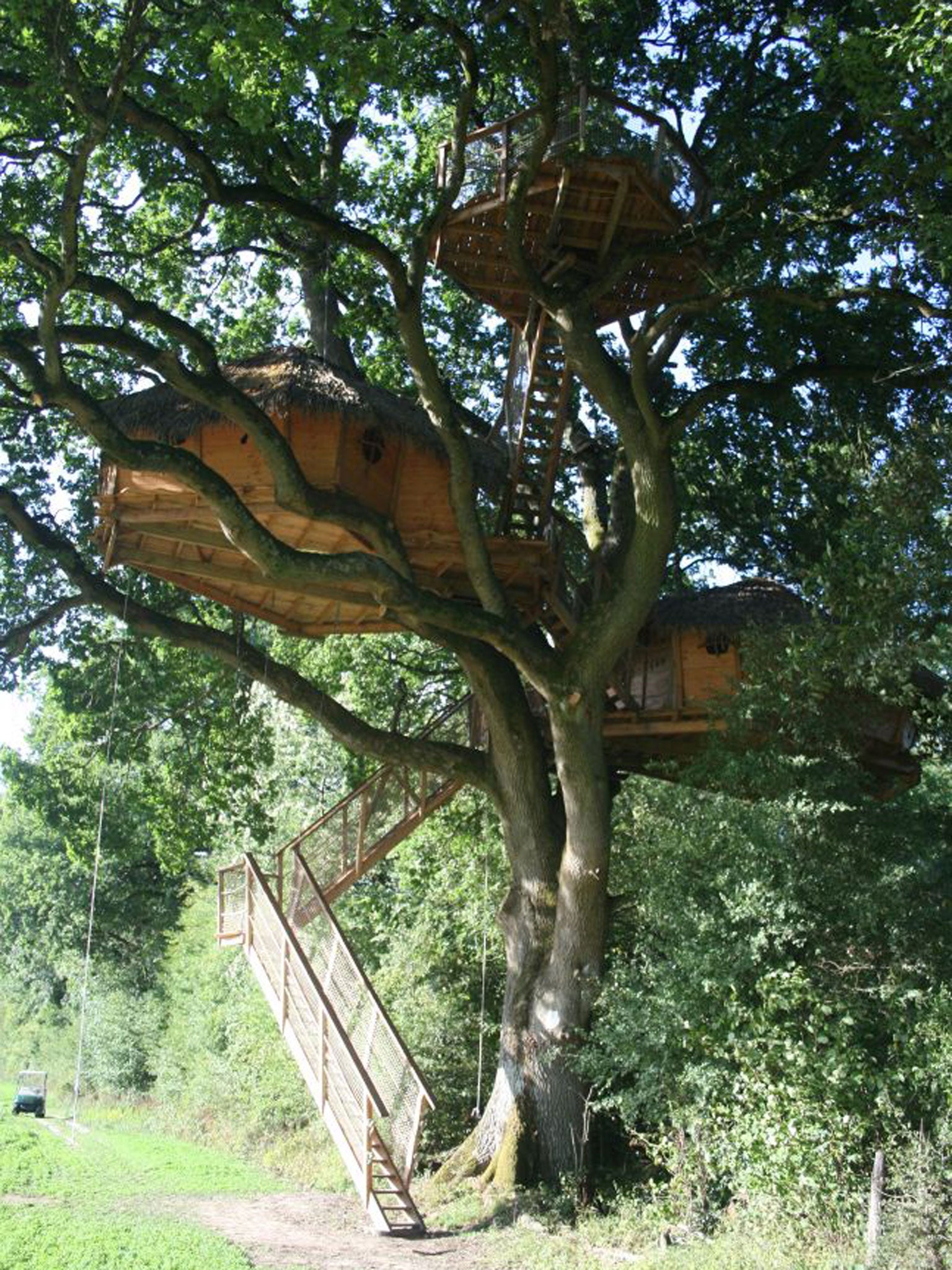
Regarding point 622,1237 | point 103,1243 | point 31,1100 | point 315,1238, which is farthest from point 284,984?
point 31,1100

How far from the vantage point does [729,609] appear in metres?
16.3

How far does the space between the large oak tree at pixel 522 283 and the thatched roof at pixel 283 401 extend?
18.7 inches

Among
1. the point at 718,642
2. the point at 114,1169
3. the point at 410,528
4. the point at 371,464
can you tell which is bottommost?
the point at 114,1169

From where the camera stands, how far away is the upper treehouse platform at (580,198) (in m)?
13.1

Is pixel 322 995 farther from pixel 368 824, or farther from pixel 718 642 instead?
pixel 718 642

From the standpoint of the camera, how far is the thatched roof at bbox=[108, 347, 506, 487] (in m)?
13.4

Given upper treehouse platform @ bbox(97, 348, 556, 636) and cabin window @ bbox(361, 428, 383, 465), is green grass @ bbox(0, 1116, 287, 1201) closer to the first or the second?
upper treehouse platform @ bbox(97, 348, 556, 636)

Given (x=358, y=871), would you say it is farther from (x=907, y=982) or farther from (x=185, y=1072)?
(x=185, y=1072)

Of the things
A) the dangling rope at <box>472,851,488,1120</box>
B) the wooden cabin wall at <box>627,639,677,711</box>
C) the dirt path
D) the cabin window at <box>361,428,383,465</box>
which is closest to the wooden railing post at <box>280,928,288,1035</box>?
the dirt path

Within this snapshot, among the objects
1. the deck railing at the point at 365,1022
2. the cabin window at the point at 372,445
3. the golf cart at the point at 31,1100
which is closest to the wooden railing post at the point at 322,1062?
the deck railing at the point at 365,1022

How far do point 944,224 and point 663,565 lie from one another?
4374mm

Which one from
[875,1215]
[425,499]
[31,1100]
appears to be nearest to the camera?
[875,1215]

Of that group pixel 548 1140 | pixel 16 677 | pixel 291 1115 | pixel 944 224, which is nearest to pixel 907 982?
pixel 548 1140

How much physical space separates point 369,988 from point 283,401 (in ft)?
21.4
